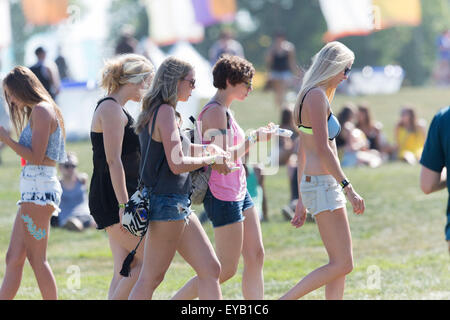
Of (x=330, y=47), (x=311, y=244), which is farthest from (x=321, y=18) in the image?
(x=330, y=47)

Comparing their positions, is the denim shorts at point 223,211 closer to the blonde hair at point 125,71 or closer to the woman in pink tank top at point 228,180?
the woman in pink tank top at point 228,180

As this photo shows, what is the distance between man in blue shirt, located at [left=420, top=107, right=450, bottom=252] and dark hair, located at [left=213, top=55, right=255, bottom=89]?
5.33 ft

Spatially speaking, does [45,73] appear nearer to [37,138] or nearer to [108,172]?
[37,138]

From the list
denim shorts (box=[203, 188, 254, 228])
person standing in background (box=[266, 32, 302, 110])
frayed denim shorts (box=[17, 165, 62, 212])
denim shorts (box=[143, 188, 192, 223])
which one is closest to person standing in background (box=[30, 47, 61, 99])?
person standing in background (box=[266, 32, 302, 110])

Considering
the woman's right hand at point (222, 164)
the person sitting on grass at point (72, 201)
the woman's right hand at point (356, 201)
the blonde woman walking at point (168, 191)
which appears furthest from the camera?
the person sitting on grass at point (72, 201)

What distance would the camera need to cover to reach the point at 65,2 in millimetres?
17469

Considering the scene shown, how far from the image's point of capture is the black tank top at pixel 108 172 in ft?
16.8

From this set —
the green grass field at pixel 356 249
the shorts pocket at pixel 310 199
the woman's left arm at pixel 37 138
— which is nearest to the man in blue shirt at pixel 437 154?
the shorts pocket at pixel 310 199

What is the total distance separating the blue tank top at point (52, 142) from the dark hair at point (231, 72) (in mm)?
1074

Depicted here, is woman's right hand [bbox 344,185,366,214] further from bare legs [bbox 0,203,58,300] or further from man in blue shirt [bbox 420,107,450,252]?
bare legs [bbox 0,203,58,300]

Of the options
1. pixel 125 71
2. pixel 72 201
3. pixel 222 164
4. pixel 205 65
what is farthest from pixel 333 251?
pixel 205 65

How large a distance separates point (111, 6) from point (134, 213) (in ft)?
222

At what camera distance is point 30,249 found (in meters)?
5.34
